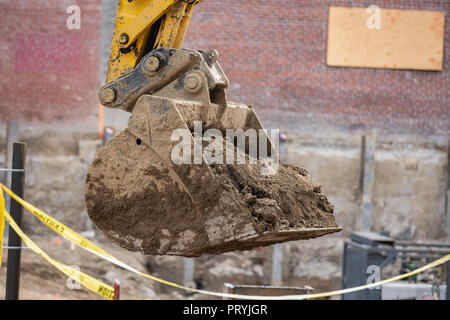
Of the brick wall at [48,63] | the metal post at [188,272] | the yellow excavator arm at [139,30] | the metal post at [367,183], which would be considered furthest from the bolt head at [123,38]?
the metal post at [367,183]

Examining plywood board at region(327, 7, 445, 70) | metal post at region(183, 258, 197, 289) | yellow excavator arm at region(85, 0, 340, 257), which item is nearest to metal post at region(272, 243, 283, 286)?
metal post at region(183, 258, 197, 289)

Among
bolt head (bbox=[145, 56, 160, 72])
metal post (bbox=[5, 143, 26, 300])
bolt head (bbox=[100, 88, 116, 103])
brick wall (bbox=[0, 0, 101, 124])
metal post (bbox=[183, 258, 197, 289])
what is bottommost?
metal post (bbox=[183, 258, 197, 289])

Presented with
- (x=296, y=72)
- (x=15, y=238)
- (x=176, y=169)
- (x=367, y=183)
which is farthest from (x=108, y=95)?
(x=367, y=183)

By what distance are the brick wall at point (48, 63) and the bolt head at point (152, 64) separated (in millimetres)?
8744

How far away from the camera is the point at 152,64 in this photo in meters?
4.43

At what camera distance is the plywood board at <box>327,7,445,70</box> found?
13.2 m

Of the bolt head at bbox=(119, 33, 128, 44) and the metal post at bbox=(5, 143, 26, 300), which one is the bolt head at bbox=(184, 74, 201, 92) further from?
the metal post at bbox=(5, 143, 26, 300)

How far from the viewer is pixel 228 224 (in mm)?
3867

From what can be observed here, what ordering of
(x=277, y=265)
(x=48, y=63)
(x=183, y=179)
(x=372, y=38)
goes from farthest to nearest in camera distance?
(x=372, y=38)
(x=48, y=63)
(x=277, y=265)
(x=183, y=179)

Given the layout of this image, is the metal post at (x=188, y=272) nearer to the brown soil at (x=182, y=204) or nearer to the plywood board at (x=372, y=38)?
the plywood board at (x=372, y=38)

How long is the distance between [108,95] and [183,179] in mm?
934

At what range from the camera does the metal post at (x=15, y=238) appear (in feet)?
21.3

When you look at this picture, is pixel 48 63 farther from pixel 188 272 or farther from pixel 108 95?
pixel 108 95
